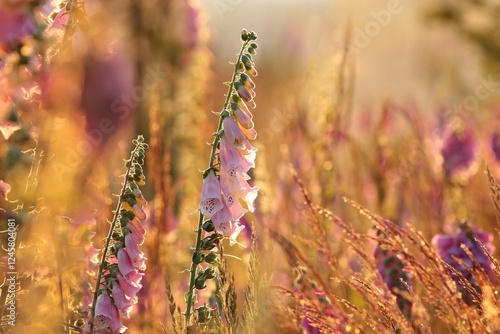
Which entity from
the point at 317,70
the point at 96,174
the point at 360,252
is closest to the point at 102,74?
the point at 317,70

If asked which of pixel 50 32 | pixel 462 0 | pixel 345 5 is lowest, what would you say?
pixel 50 32

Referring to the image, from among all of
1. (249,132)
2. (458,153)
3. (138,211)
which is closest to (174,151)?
(458,153)

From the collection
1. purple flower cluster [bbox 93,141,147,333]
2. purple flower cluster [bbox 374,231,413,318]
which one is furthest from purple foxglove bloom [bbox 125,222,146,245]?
purple flower cluster [bbox 374,231,413,318]

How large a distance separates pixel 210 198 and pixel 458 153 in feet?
8.11

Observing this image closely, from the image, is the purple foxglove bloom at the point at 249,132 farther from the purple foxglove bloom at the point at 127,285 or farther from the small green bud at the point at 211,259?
the purple foxglove bloom at the point at 127,285

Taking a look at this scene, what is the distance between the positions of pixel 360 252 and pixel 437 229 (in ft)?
5.79

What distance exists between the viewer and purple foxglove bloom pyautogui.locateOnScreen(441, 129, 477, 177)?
11.9 feet

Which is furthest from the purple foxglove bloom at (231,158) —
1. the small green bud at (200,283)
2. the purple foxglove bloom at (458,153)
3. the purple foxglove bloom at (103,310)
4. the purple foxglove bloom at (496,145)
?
the purple foxglove bloom at (496,145)

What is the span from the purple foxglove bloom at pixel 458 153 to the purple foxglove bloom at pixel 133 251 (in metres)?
2.40

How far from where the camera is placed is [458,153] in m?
Answer: 3.71

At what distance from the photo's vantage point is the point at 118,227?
1498 millimetres

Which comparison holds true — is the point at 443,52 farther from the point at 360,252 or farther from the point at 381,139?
the point at 360,252

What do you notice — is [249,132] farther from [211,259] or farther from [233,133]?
[211,259]

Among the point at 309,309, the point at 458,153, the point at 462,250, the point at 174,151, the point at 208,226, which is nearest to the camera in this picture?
the point at 309,309
